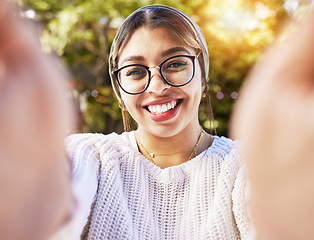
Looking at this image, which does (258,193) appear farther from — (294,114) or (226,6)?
(226,6)

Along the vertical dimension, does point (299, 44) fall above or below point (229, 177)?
above

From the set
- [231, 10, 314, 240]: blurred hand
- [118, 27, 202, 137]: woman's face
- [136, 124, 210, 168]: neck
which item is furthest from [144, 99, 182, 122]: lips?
[231, 10, 314, 240]: blurred hand

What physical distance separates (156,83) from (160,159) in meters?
0.26

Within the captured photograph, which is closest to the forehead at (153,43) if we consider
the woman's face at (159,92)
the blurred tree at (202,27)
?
the woman's face at (159,92)

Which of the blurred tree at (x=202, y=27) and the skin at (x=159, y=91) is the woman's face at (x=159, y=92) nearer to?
the skin at (x=159, y=91)

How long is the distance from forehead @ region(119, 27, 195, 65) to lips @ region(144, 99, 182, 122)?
0.43 ft

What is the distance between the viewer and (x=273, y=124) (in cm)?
48

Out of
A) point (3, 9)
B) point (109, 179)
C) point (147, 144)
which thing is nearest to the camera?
point (3, 9)

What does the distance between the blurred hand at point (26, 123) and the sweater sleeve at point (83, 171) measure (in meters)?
0.30

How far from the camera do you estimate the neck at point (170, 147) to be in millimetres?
1186

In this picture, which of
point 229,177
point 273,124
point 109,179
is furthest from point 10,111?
point 229,177

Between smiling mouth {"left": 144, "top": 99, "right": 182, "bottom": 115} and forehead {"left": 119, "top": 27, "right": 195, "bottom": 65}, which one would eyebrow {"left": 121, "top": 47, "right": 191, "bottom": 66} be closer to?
forehead {"left": 119, "top": 27, "right": 195, "bottom": 65}

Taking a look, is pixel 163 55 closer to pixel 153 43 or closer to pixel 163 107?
pixel 153 43

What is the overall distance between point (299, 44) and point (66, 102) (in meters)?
0.30
